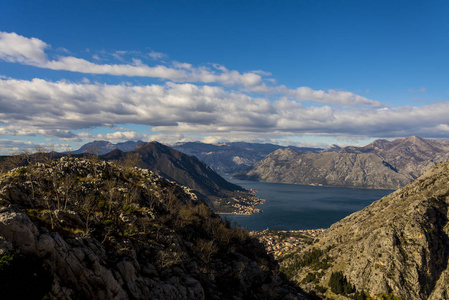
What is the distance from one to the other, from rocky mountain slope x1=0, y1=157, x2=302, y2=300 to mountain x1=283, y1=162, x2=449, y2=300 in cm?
10557

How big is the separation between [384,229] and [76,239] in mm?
183265

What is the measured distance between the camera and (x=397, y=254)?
138500mm

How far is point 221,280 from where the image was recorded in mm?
54312

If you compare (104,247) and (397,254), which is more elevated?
(104,247)

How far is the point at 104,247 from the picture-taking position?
36.7 meters

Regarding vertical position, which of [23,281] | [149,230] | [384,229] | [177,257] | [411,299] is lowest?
[411,299]

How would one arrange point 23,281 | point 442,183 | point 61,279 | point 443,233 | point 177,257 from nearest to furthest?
point 23,281 < point 61,279 < point 177,257 < point 443,233 < point 442,183

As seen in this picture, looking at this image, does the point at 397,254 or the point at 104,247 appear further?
the point at 397,254

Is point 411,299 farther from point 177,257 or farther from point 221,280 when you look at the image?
point 177,257

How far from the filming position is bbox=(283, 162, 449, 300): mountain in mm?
130125

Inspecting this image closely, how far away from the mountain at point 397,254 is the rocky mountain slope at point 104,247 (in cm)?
10557

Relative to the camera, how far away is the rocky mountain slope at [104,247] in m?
26.0

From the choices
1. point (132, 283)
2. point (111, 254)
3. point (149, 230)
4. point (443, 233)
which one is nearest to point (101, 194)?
point (149, 230)

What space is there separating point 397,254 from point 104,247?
6731 inches
